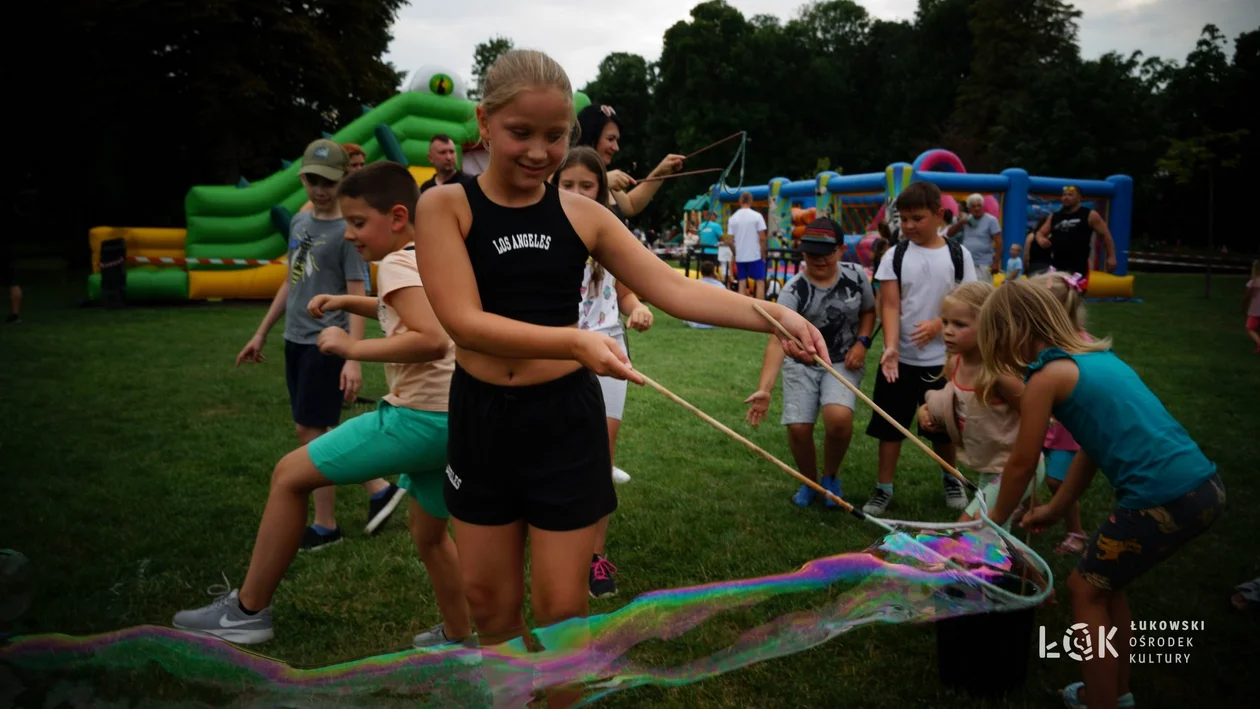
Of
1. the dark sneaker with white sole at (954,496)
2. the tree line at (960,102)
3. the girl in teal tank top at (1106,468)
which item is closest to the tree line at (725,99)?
the tree line at (960,102)

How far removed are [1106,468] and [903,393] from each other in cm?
243

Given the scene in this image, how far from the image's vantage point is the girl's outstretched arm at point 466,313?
1984 millimetres

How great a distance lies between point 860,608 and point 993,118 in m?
49.6

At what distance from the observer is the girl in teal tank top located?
283 cm

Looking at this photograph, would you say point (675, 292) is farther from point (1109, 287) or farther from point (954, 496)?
point (1109, 287)

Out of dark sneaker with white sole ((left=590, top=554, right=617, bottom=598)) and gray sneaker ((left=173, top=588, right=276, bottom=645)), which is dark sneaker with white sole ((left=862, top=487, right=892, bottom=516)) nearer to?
dark sneaker with white sole ((left=590, top=554, right=617, bottom=598))

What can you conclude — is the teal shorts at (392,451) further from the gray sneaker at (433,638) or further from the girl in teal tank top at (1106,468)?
the girl in teal tank top at (1106,468)

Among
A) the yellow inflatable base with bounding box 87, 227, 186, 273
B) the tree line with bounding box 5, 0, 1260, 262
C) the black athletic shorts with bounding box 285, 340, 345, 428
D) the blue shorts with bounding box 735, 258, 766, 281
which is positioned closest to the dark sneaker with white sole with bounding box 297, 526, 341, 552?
the black athletic shorts with bounding box 285, 340, 345, 428

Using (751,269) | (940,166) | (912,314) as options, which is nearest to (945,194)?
(751,269)

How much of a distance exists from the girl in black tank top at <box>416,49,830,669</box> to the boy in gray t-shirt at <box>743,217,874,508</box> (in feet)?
9.77

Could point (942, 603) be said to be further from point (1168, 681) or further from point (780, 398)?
point (780, 398)

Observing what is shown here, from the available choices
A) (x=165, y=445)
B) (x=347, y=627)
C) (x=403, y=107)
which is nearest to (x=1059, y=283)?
(x=347, y=627)

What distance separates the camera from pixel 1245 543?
4.66m

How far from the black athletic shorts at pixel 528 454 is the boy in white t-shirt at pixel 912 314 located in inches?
128
